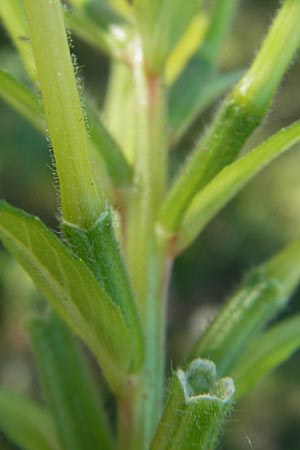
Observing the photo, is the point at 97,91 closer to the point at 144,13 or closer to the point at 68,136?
the point at 144,13

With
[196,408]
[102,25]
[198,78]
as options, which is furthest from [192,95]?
[196,408]

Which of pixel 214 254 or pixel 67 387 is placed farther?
pixel 214 254

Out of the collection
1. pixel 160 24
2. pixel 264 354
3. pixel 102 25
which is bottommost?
pixel 264 354

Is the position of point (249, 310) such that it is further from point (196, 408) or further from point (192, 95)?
point (192, 95)

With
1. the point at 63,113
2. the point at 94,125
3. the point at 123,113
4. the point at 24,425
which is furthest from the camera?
the point at 123,113

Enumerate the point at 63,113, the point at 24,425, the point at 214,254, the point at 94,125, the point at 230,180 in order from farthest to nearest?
the point at 214,254 → the point at 24,425 → the point at 94,125 → the point at 230,180 → the point at 63,113

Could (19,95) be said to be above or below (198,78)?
below

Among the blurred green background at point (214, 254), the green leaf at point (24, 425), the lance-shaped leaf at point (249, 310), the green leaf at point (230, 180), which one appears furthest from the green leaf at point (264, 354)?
the blurred green background at point (214, 254)
